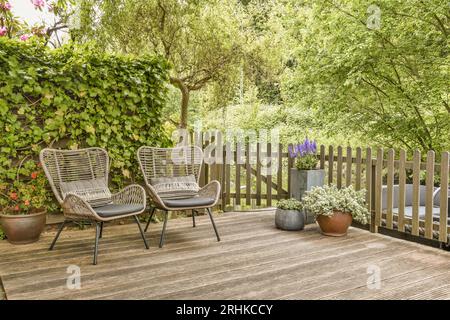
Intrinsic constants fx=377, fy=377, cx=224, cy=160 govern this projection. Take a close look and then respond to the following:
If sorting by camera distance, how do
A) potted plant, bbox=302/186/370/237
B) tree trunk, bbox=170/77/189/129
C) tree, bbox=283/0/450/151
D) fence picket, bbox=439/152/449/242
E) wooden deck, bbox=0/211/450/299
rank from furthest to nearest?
tree trunk, bbox=170/77/189/129, tree, bbox=283/0/450/151, potted plant, bbox=302/186/370/237, fence picket, bbox=439/152/449/242, wooden deck, bbox=0/211/450/299

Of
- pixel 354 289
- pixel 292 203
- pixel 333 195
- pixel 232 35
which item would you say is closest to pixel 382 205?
pixel 333 195

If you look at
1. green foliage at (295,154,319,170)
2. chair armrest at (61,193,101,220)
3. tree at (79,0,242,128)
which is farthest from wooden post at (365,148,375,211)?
tree at (79,0,242,128)

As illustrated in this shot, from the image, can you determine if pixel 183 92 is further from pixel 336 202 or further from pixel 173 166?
pixel 336 202

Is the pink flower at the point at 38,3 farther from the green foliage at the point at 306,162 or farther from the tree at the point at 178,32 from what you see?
the green foliage at the point at 306,162

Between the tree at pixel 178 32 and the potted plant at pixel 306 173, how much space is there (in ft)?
11.5

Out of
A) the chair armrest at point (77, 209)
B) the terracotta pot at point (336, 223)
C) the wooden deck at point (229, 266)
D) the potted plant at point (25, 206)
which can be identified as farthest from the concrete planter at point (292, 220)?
the potted plant at point (25, 206)

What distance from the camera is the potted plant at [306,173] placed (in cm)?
472

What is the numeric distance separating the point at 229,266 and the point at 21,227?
220cm

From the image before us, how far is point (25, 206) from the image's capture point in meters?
4.00

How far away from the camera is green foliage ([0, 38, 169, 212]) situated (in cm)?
402

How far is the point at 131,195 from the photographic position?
398 cm

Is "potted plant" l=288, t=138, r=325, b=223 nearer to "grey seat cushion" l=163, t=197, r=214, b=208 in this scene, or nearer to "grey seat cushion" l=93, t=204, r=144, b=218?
"grey seat cushion" l=163, t=197, r=214, b=208

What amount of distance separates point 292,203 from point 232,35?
4.44m

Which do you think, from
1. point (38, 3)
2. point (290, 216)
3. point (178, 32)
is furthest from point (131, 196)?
point (178, 32)
